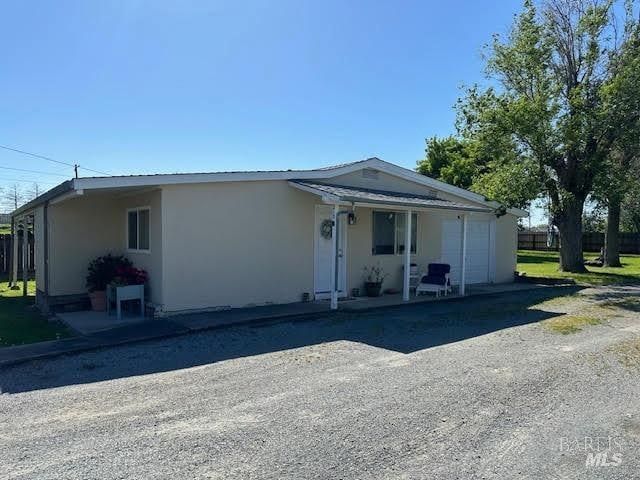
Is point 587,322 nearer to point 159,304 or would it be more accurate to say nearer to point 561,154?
point 159,304

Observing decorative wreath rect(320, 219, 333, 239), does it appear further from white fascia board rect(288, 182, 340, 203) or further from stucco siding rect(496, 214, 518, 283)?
stucco siding rect(496, 214, 518, 283)

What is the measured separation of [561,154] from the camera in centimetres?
1723

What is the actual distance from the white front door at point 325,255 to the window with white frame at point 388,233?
106cm

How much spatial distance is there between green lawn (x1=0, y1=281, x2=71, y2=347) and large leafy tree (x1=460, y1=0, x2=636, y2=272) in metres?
14.0

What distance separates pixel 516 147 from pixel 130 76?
41.1ft

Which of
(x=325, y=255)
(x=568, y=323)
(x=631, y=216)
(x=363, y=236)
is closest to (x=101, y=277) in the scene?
(x=325, y=255)

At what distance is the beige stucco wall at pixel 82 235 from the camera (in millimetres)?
11203

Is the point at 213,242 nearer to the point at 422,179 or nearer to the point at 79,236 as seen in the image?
the point at 79,236

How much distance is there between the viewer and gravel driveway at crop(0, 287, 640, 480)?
140 inches

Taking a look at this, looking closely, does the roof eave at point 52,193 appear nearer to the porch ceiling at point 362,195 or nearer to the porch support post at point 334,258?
the porch ceiling at point 362,195

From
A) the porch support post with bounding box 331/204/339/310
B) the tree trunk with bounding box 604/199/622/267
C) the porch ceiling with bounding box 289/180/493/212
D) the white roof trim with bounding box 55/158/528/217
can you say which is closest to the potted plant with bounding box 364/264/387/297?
the porch ceiling with bounding box 289/180/493/212

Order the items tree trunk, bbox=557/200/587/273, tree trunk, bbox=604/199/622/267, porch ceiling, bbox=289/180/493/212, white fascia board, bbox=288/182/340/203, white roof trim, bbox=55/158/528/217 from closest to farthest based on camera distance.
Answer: white roof trim, bbox=55/158/528/217 → white fascia board, bbox=288/182/340/203 → porch ceiling, bbox=289/180/493/212 → tree trunk, bbox=557/200/587/273 → tree trunk, bbox=604/199/622/267

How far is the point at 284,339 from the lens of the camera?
7.69 metres

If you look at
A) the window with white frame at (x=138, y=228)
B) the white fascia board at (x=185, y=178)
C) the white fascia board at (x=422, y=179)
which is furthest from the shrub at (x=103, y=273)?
the white fascia board at (x=422, y=179)
